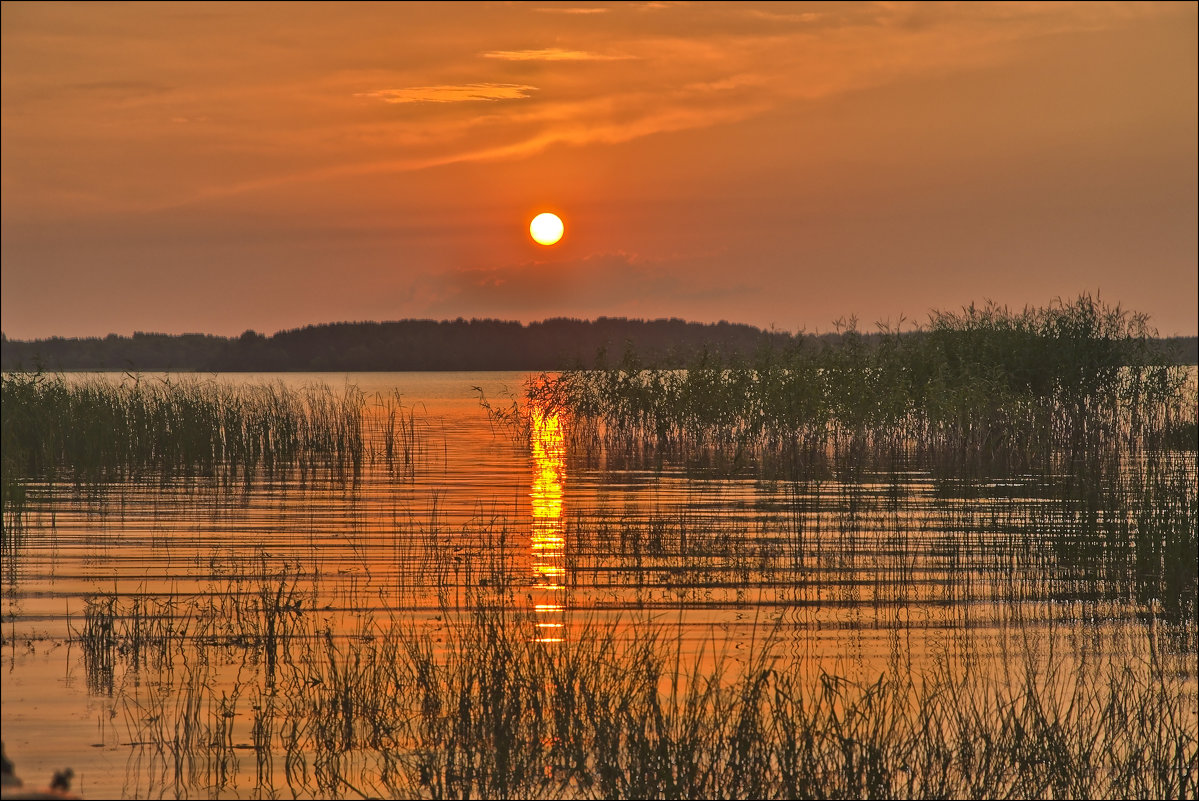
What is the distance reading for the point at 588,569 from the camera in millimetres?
12070

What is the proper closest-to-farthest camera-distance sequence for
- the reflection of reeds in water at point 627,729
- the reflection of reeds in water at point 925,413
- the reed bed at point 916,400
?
the reflection of reeds in water at point 627,729 < the reflection of reeds in water at point 925,413 < the reed bed at point 916,400

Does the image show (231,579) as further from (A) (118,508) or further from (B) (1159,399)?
(B) (1159,399)

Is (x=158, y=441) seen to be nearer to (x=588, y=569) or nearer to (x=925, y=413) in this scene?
(x=588, y=569)

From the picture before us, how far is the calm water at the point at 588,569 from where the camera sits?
846cm

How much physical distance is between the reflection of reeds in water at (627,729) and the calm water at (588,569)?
35 centimetres

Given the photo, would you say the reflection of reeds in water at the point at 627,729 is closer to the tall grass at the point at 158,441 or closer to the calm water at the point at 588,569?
the calm water at the point at 588,569

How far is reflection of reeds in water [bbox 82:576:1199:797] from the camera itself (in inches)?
228

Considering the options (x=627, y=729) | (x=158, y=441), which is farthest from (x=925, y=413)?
(x=627, y=729)

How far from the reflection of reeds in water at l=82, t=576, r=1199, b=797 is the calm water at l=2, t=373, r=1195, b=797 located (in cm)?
35

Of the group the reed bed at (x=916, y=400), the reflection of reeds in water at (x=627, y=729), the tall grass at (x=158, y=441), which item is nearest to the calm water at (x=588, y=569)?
the reflection of reeds in water at (x=627, y=729)

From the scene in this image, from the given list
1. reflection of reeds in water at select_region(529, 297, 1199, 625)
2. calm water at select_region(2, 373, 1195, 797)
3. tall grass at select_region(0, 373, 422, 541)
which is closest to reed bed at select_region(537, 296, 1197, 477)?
reflection of reeds in water at select_region(529, 297, 1199, 625)

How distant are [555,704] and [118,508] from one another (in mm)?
12491

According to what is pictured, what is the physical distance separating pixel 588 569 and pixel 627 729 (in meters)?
5.76

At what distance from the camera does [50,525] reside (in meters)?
15.1
